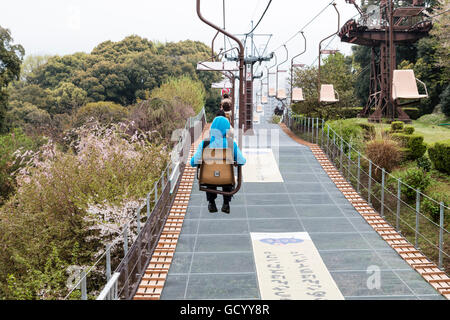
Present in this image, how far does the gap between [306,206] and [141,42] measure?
176ft

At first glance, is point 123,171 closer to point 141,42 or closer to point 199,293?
point 199,293

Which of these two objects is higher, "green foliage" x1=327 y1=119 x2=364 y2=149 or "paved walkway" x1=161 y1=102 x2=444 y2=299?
"green foliage" x1=327 y1=119 x2=364 y2=149

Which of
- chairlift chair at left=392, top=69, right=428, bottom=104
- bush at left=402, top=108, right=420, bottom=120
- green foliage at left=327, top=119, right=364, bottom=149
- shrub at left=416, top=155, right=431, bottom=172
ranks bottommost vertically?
shrub at left=416, top=155, right=431, bottom=172

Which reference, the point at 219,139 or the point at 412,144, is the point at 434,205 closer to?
the point at 412,144

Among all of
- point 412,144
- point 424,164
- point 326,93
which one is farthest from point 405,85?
point 326,93

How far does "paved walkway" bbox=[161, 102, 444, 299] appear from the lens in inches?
367

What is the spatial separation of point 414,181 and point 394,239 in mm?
3659

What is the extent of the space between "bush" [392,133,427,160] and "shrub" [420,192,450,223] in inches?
136

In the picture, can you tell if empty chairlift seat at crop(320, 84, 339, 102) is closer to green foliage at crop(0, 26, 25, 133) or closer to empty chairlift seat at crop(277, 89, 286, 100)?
empty chairlift seat at crop(277, 89, 286, 100)

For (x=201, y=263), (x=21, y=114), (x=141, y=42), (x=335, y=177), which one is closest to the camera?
(x=201, y=263)

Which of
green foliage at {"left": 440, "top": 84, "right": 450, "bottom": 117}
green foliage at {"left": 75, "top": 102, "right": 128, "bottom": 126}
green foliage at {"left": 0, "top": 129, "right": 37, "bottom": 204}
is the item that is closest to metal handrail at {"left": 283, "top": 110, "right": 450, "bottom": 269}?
green foliage at {"left": 440, "top": 84, "right": 450, "bottom": 117}

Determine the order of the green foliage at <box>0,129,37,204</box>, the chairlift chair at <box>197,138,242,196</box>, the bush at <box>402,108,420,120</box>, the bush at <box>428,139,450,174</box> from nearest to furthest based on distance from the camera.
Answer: the chairlift chair at <box>197,138,242,196</box> < the bush at <box>428,139,450,174</box> < the green foliage at <box>0,129,37,204</box> < the bush at <box>402,108,420,120</box>
